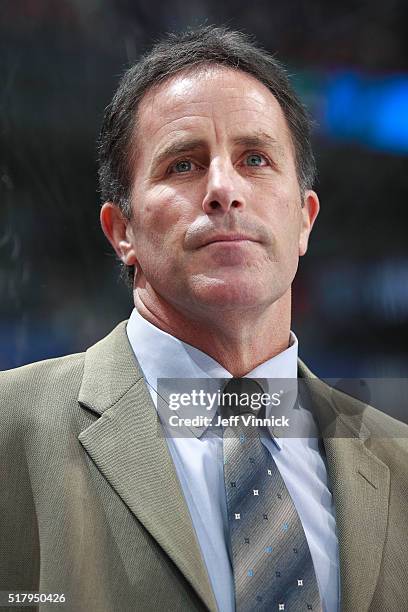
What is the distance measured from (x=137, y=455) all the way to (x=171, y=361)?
14 centimetres

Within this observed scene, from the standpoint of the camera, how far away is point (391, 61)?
49.7 inches

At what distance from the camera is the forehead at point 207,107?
97 cm

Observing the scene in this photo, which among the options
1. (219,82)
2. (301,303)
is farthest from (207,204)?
(301,303)

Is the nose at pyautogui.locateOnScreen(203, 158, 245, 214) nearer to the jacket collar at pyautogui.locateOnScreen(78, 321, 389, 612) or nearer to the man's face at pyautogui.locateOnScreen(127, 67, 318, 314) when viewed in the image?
the man's face at pyautogui.locateOnScreen(127, 67, 318, 314)

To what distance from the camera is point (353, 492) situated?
3.05 ft

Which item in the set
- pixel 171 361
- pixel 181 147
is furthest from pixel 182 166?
pixel 171 361

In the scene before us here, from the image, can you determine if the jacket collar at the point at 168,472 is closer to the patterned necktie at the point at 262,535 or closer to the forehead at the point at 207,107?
the patterned necktie at the point at 262,535

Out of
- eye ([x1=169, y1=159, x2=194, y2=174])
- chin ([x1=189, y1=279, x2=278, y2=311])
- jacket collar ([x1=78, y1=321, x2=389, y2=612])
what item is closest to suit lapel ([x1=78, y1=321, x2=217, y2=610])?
jacket collar ([x1=78, y1=321, x2=389, y2=612])

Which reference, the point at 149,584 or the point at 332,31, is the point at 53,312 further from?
the point at 332,31

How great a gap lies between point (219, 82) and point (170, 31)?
10.9 inches

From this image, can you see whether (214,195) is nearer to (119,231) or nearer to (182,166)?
(182,166)

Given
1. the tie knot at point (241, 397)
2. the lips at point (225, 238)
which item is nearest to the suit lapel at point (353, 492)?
the tie knot at point (241, 397)

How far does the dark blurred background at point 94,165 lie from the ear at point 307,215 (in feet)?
0.35

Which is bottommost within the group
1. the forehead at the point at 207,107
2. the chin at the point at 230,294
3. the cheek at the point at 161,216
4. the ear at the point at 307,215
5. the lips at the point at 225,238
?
the chin at the point at 230,294
